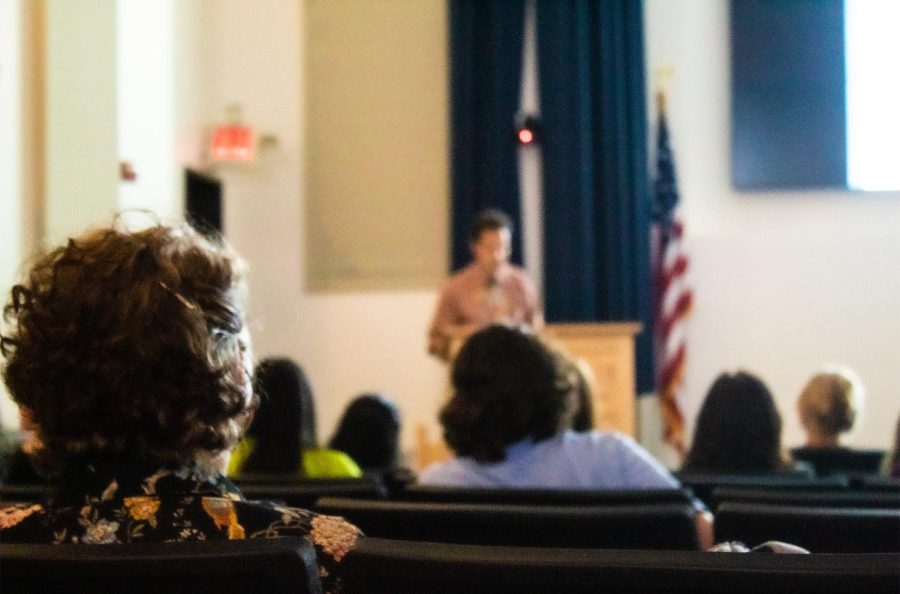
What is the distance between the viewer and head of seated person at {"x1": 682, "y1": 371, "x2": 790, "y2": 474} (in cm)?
320

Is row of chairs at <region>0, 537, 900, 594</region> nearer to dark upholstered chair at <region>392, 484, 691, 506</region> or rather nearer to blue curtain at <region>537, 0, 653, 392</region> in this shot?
dark upholstered chair at <region>392, 484, 691, 506</region>

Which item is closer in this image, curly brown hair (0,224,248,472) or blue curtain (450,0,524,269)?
curly brown hair (0,224,248,472)

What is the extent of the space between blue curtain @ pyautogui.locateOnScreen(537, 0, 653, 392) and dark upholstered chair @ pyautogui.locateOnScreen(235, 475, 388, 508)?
519cm

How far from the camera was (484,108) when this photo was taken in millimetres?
7578

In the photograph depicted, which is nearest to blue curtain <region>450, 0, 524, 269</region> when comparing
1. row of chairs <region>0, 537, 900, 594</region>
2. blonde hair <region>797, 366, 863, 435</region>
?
blonde hair <region>797, 366, 863, 435</region>

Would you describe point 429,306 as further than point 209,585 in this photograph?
Yes

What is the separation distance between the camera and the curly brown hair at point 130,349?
4.28 ft

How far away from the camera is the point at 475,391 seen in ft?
8.55

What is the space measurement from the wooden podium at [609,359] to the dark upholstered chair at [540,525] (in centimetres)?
461

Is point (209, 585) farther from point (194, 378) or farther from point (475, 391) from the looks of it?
point (475, 391)

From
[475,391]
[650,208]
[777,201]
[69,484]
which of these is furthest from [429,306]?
[69,484]

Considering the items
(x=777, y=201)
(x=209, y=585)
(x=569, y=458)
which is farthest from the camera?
(x=777, y=201)

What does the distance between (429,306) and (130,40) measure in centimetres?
266

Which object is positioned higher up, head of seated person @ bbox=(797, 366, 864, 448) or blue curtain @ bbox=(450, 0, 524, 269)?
blue curtain @ bbox=(450, 0, 524, 269)
